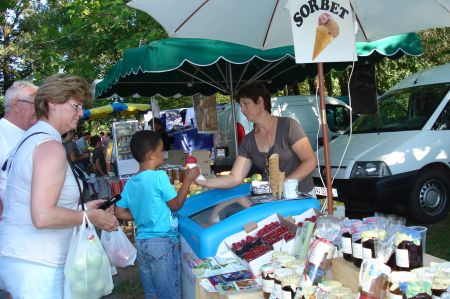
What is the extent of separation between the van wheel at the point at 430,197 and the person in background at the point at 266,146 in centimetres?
305

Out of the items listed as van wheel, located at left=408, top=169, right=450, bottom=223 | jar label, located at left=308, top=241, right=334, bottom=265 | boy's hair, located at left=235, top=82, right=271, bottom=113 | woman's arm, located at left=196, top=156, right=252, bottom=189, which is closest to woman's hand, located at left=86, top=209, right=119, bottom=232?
jar label, located at left=308, top=241, right=334, bottom=265

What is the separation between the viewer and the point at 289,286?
190 centimetres

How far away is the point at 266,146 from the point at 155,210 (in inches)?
43.4

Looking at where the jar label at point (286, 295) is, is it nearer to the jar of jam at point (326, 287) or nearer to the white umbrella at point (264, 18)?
the jar of jam at point (326, 287)

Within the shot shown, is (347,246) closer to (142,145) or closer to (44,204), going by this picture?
(44,204)

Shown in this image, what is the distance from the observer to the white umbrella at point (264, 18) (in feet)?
11.1

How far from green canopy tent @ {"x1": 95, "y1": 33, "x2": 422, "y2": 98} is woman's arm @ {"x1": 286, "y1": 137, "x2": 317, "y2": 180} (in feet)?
5.68

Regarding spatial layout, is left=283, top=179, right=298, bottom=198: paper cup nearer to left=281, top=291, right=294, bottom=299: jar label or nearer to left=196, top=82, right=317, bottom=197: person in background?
left=196, top=82, right=317, bottom=197: person in background

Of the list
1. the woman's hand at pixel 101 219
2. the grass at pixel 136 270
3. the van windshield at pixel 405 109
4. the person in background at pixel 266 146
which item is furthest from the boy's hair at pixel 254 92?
the van windshield at pixel 405 109

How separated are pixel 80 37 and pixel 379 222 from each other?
497 inches

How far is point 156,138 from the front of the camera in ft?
10.7

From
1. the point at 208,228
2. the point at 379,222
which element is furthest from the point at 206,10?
the point at 379,222

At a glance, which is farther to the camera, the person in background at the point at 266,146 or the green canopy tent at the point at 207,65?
the green canopy tent at the point at 207,65

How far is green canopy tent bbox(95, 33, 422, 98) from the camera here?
485 cm
